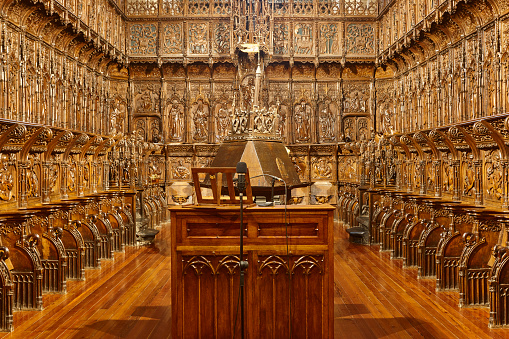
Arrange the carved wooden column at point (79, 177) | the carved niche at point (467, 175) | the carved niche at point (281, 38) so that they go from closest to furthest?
the carved niche at point (467, 175) → the carved wooden column at point (79, 177) → the carved niche at point (281, 38)

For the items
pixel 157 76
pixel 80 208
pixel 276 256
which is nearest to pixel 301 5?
pixel 157 76

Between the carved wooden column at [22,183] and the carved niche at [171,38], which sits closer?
the carved wooden column at [22,183]

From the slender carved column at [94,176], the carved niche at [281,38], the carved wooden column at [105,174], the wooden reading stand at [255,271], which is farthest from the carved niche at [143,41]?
the wooden reading stand at [255,271]

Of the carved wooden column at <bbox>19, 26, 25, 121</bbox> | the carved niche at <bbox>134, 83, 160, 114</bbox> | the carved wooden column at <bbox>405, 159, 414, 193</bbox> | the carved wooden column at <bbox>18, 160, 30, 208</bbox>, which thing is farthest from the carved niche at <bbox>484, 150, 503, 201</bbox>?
the carved niche at <bbox>134, 83, 160, 114</bbox>

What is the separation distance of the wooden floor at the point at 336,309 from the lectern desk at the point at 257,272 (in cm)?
89

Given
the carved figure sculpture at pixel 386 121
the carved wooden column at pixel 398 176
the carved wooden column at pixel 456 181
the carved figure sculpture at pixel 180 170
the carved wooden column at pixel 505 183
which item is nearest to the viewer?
the carved wooden column at pixel 505 183

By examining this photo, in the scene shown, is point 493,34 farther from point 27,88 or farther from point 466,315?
point 27,88

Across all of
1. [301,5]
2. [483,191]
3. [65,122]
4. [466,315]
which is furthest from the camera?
[301,5]

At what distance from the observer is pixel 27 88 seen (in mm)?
10641

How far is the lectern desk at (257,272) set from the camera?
4.00 m

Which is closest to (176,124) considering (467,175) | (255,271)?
(467,175)

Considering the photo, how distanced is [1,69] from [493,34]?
964 centimetres

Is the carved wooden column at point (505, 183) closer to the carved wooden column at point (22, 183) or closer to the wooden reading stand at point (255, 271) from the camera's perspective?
the wooden reading stand at point (255, 271)

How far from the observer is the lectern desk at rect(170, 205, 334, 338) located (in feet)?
13.1
